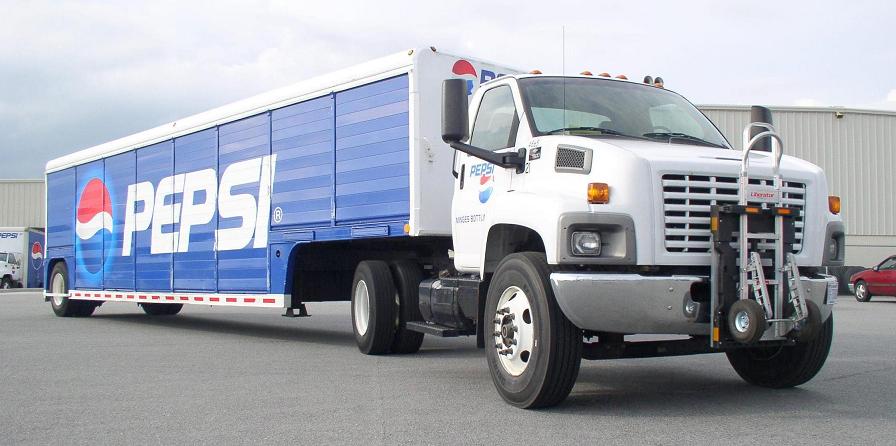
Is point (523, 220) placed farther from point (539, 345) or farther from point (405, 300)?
point (405, 300)

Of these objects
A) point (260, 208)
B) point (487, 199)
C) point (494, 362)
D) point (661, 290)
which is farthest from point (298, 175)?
point (661, 290)

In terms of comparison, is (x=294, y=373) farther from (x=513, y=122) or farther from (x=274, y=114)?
(x=274, y=114)

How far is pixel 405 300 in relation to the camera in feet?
34.0

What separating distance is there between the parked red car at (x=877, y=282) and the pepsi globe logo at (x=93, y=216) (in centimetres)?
2071

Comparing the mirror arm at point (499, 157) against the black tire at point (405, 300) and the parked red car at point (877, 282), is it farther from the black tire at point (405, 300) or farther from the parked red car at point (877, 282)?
the parked red car at point (877, 282)

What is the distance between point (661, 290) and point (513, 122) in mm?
2148

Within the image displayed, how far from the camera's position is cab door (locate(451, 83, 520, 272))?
762 centimetres

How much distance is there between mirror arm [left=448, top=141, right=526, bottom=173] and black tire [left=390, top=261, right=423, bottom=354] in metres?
3.25

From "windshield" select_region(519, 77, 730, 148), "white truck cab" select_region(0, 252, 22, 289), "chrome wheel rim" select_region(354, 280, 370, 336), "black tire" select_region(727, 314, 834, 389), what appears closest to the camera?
"black tire" select_region(727, 314, 834, 389)

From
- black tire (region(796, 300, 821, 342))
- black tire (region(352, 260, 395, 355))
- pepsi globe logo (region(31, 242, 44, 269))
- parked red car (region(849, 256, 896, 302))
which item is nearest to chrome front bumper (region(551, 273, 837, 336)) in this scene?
black tire (region(796, 300, 821, 342))

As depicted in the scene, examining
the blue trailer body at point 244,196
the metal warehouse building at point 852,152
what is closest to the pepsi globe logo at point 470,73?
the blue trailer body at point 244,196

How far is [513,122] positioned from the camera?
7.65m

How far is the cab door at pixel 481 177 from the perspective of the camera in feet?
25.0

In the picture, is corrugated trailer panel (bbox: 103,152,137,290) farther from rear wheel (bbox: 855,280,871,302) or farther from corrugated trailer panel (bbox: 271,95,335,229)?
rear wheel (bbox: 855,280,871,302)
